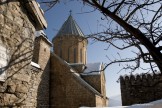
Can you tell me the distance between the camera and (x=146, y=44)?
266 centimetres

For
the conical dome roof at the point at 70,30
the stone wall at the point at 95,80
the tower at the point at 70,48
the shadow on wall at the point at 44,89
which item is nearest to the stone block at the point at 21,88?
the shadow on wall at the point at 44,89

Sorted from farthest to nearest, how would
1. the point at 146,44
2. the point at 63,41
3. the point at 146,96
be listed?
the point at 63,41 → the point at 146,96 → the point at 146,44

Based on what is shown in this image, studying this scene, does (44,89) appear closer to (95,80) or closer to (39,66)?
(39,66)

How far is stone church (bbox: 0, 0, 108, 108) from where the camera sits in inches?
169

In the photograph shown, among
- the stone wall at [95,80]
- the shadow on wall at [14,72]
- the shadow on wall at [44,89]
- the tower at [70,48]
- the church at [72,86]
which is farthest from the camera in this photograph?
the tower at [70,48]

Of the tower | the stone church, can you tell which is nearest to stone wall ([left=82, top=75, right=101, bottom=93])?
the stone church

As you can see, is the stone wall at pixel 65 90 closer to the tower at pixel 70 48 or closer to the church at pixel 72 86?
the church at pixel 72 86

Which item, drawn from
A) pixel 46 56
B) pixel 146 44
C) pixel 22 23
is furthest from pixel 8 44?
pixel 46 56

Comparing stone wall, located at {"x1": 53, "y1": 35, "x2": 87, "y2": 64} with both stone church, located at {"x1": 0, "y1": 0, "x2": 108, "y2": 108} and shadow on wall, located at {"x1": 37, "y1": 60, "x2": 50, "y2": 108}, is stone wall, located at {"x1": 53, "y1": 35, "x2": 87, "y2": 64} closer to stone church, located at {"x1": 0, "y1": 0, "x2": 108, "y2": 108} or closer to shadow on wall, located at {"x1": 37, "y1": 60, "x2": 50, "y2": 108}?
stone church, located at {"x1": 0, "y1": 0, "x2": 108, "y2": 108}

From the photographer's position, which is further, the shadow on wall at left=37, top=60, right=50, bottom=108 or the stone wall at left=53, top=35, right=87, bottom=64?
the stone wall at left=53, top=35, right=87, bottom=64

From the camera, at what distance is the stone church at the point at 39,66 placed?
4297 mm

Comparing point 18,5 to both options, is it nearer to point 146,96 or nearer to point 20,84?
point 20,84

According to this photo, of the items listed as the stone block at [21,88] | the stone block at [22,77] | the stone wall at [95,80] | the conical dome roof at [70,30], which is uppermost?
the conical dome roof at [70,30]

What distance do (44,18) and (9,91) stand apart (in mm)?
2400
